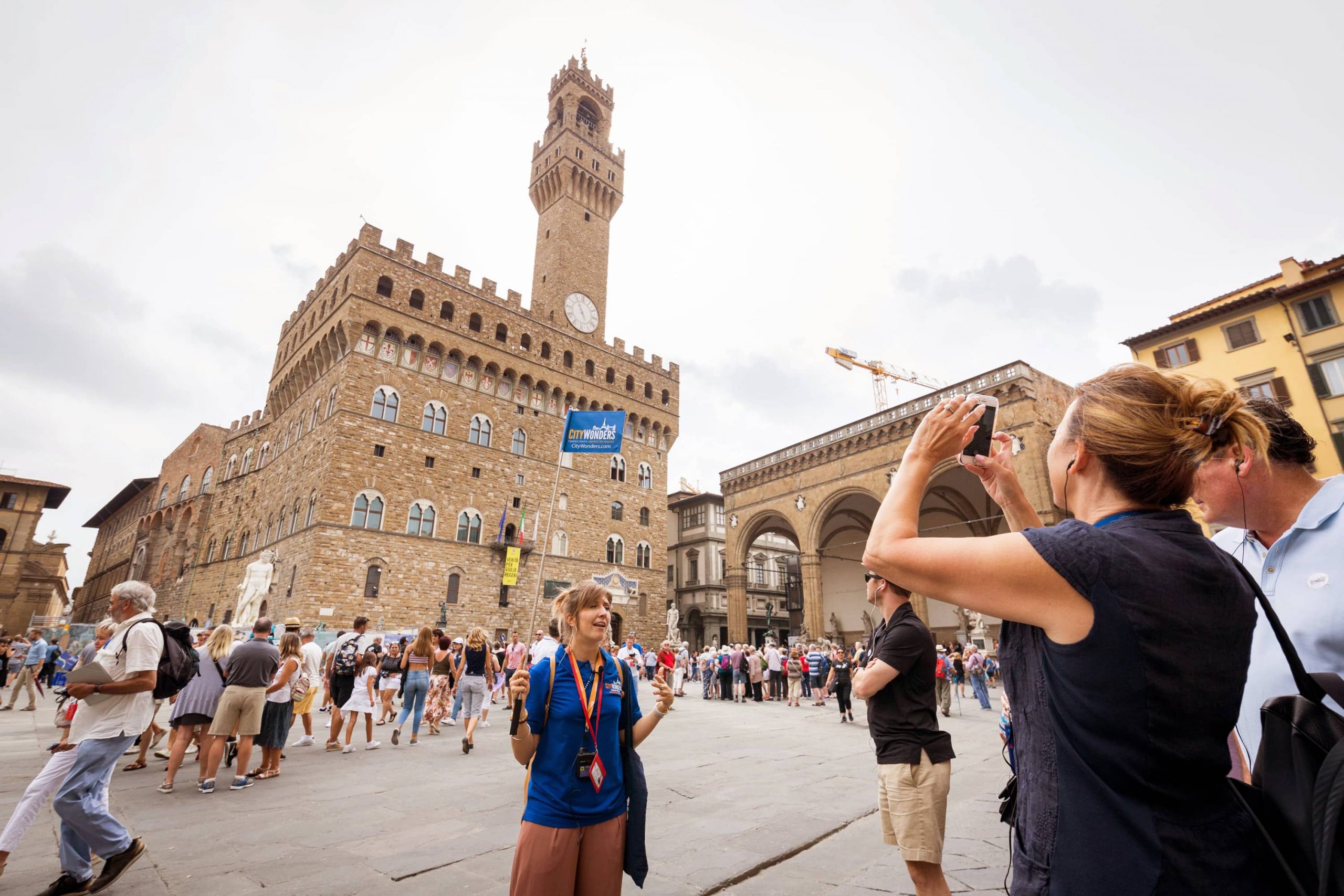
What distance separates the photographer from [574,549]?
2894 cm

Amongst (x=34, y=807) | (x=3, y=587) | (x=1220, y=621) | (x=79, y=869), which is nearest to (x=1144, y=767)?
(x=1220, y=621)

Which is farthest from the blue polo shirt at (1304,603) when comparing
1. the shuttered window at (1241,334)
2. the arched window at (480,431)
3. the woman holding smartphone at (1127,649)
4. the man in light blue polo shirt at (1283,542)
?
the arched window at (480,431)

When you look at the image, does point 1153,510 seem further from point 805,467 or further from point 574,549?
point 574,549

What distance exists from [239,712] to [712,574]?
31695mm

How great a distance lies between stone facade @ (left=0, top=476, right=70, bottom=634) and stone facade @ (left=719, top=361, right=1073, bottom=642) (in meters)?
40.9

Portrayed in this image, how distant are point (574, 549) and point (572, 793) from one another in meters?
27.1

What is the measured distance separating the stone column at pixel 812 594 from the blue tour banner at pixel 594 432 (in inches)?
518

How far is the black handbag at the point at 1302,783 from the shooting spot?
42.7 inches

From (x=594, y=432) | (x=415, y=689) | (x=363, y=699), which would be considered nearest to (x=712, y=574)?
(x=594, y=432)

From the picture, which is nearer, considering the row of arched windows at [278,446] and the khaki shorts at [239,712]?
the khaki shorts at [239,712]

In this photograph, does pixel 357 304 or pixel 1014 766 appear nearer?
pixel 1014 766

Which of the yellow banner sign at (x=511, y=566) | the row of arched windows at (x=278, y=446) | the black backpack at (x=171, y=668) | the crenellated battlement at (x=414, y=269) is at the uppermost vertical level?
the crenellated battlement at (x=414, y=269)

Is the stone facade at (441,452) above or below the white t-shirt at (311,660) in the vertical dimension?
above

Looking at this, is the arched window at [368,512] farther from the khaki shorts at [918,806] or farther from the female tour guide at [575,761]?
the khaki shorts at [918,806]
